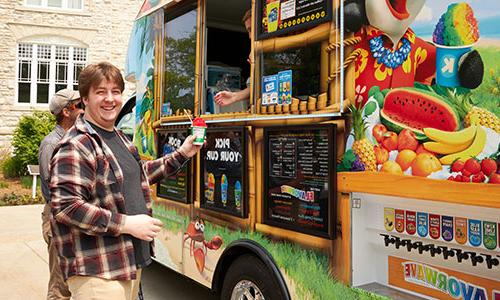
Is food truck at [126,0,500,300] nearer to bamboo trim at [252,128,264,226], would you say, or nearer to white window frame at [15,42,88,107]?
bamboo trim at [252,128,264,226]

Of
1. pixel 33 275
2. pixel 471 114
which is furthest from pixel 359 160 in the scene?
pixel 33 275

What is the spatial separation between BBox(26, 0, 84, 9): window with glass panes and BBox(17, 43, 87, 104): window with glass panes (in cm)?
173

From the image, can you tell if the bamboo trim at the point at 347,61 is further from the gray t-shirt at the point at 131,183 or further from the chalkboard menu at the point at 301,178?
the gray t-shirt at the point at 131,183

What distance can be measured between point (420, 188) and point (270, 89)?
1209 millimetres

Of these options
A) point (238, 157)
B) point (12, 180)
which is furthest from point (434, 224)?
point (12, 180)

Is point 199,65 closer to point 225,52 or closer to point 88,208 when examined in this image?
point 225,52

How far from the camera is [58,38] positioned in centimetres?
2003

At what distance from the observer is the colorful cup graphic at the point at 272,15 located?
2.89 metres

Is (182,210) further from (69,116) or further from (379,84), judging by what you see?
(379,84)

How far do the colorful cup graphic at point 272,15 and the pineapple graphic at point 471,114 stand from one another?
1281 millimetres

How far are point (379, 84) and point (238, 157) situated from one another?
4.07 feet

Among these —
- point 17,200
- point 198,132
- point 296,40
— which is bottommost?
point 17,200

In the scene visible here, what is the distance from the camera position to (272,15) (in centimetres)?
292

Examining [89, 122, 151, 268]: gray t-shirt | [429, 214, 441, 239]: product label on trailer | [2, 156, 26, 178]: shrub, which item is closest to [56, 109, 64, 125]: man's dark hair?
[89, 122, 151, 268]: gray t-shirt
